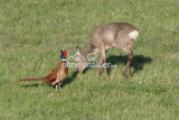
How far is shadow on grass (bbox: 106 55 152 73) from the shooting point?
14266 millimetres

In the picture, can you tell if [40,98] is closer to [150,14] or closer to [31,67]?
[31,67]

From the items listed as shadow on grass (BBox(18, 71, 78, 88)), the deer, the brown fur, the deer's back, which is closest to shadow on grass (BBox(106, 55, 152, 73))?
the deer

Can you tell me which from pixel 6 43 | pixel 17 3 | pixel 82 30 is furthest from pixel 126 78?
pixel 17 3

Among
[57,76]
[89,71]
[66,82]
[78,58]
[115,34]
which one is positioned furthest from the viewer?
[78,58]

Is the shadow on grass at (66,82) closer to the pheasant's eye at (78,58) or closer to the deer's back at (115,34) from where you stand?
the pheasant's eye at (78,58)

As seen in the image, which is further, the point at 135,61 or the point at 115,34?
the point at 135,61

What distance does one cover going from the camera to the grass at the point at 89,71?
11062mm

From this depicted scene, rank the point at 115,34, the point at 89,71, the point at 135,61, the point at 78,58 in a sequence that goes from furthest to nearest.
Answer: the point at 135,61, the point at 78,58, the point at 89,71, the point at 115,34

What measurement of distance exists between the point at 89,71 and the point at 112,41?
0.84m

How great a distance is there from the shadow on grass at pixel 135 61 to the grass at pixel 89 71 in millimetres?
23

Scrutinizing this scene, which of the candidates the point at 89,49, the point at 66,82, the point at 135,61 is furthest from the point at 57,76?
the point at 135,61

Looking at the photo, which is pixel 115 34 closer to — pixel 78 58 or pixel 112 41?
pixel 112 41

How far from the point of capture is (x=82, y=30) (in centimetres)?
1931

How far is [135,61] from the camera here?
49.0 ft
